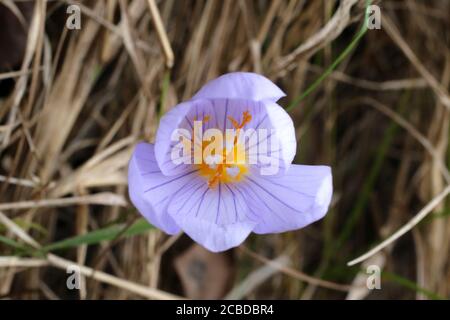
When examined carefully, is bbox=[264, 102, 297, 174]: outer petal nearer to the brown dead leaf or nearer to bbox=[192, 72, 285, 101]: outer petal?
bbox=[192, 72, 285, 101]: outer petal

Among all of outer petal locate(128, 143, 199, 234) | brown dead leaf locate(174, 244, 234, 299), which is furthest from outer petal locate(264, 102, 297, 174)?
brown dead leaf locate(174, 244, 234, 299)

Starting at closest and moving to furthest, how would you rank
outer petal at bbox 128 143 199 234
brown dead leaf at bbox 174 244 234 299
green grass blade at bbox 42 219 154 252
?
1. outer petal at bbox 128 143 199 234
2. green grass blade at bbox 42 219 154 252
3. brown dead leaf at bbox 174 244 234 299

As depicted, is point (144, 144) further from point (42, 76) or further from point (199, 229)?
point (42, 76)

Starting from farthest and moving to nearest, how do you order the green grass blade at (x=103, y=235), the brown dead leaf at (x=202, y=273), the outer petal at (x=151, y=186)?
the brown dead leaf at (x=202, y=273) < the green grass blade at (x=103, y=235) < the outer petal at (x=151, y=186)

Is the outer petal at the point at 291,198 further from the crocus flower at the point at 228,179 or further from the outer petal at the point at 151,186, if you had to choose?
the outer petal at the point at 151,186

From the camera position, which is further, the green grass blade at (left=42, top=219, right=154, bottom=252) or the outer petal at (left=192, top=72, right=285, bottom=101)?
the green grass blade at (left=42, top=219, right=154, bottom=252)

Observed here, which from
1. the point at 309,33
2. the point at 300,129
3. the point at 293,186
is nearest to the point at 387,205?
the point at 300,129

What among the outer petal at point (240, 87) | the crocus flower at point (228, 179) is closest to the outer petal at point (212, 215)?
the crocus flower at point (228, 179)
